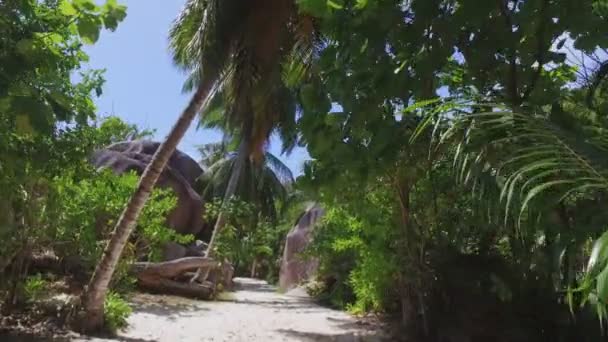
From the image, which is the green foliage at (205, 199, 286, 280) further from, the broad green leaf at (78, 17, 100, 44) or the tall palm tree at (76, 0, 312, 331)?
the broad green leaf at (78, 17, 100, 44)

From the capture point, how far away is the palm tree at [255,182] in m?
21.8

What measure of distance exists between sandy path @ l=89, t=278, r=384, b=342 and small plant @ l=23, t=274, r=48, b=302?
1.21 metres

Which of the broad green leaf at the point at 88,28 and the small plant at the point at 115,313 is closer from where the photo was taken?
the broad green leaf at the point at 88,28

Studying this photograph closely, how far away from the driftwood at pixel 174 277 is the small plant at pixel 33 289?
424 cm

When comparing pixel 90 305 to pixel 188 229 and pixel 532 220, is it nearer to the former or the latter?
pixel 532 220

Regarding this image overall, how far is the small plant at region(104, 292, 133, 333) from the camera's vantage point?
707cm

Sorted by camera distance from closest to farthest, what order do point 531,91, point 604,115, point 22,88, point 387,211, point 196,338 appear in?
point 22,88 < point 531,91 < point 604,115 < point 196,338 < point 387,211

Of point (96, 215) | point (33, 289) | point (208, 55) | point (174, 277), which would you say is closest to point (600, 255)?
point (33, 289)

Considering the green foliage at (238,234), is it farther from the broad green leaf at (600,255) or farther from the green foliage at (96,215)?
the broad green leaf at (600,255)

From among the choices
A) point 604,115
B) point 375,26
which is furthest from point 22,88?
point 604,115

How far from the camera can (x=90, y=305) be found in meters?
6.77

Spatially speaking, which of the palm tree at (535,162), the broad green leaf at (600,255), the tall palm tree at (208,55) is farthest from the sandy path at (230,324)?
the broad green leaf at (600,255)

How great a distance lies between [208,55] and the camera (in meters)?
→ 8.05

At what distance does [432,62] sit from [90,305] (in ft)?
18.3
